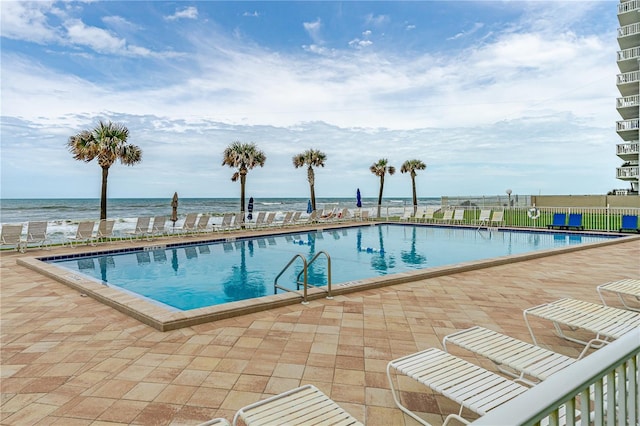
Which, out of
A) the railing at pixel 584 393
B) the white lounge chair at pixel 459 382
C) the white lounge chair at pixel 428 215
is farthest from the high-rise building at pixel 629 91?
the railing at pixel 584 393

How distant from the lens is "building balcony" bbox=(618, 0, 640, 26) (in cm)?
2772

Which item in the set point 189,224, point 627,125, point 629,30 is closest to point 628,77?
point 627,125

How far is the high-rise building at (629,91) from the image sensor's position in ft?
86.8

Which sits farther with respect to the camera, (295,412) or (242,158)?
(242,158)

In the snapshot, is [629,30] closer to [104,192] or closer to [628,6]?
[628,6]

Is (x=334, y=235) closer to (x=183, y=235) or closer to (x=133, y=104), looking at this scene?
(x=183, y=235)

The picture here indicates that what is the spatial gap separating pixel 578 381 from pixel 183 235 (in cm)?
1381

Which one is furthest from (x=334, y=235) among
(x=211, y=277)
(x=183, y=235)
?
(x=211, y=277)

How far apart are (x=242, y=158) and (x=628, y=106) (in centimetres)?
2830

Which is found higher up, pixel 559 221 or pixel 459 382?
pixel 559 221

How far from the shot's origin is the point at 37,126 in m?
29.8

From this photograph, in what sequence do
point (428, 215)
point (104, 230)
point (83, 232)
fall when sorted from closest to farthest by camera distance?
point (83, 232) < point (104, 230) < point (428, 215)

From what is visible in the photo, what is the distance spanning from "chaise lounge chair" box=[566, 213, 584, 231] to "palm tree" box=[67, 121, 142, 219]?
1714 cm

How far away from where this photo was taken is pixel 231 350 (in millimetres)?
3506
